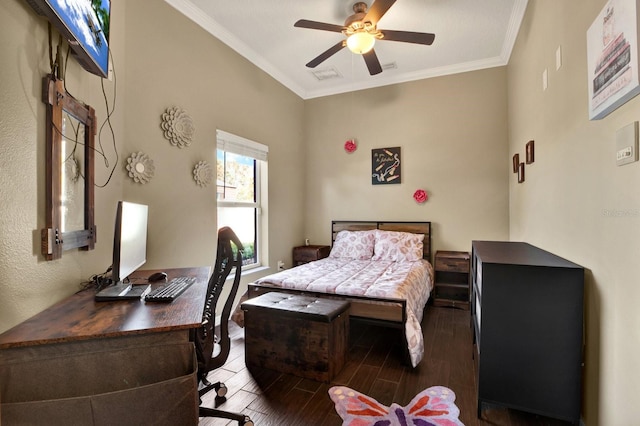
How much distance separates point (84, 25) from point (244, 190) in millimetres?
2443

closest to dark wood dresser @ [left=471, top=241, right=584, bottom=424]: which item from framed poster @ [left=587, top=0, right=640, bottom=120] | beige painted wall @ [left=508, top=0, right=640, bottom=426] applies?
beige painted wall @ [left=508, top=0, right=640, bottom=426]

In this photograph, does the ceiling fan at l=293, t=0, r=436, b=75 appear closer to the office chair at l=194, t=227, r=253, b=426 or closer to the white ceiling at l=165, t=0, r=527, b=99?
the white ceiling at l=165, t=0, r=527, b=99

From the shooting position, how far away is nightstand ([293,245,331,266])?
4.44 m

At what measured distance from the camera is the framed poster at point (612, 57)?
1092mm

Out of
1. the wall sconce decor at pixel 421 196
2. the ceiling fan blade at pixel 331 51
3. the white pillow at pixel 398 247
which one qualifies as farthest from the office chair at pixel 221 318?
the wall sconce decor at pixel 421 196

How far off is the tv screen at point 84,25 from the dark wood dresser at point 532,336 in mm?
2321

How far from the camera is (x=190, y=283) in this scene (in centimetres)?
189

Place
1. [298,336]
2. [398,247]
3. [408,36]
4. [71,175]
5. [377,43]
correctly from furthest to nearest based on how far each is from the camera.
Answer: [398,247] < [377,43] < [408,36] < [298,336] < [71,175]

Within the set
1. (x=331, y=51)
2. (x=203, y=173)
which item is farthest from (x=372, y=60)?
(x=203, y=173)

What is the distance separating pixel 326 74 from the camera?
432 centimetres

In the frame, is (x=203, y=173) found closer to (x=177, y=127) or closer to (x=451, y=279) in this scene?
(x=177, y=127)

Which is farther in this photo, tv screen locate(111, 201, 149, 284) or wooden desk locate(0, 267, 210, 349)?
tv screen locate(111, 201, 149, 284)

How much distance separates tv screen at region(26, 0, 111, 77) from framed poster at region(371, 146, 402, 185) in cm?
343

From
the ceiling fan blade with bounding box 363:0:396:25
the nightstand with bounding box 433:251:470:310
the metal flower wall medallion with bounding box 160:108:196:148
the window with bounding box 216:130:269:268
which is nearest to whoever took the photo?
the ceiling fan blade with bounding box 363:0:396:25
